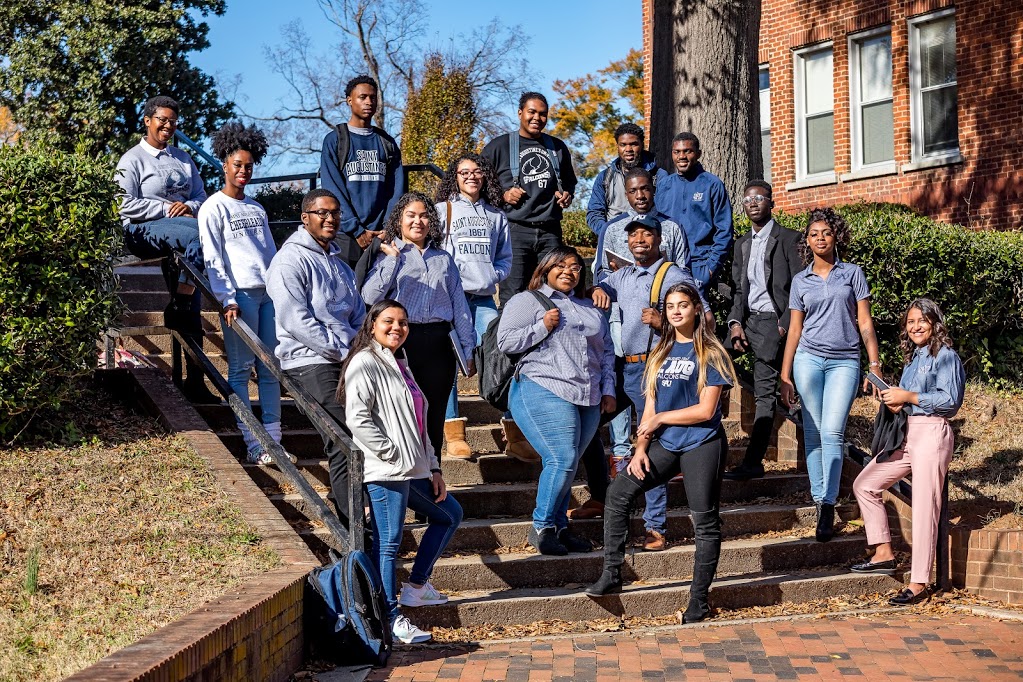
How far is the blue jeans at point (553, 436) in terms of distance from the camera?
6.96 metres

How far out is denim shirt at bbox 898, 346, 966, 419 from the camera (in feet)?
23.9

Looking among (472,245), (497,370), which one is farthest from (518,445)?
(472,245)

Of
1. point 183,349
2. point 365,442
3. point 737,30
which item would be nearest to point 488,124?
point 737,30

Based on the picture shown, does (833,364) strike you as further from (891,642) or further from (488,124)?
(488,124)

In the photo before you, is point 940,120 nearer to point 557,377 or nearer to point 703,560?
point 557,377

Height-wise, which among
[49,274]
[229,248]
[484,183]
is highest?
[484,183]

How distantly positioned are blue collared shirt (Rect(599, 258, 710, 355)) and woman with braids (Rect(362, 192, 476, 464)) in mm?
1002

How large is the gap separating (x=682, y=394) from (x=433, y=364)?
158 cm

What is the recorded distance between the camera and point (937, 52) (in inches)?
667

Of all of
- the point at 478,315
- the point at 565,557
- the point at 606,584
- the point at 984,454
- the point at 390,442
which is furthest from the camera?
the point at 984,454

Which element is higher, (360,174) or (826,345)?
(360,174)

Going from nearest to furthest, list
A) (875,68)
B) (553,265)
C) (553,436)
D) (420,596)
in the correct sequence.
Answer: (420,596) → (553,436) → (553,265) → (875,68)

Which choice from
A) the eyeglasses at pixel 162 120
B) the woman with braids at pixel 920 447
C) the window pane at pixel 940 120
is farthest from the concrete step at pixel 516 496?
the window pane at pixel 940 120

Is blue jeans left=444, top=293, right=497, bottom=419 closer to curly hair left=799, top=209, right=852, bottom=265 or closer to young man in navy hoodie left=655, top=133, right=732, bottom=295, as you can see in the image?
young man in navy hoodie left=655, top=133, right=732, bottom=295
